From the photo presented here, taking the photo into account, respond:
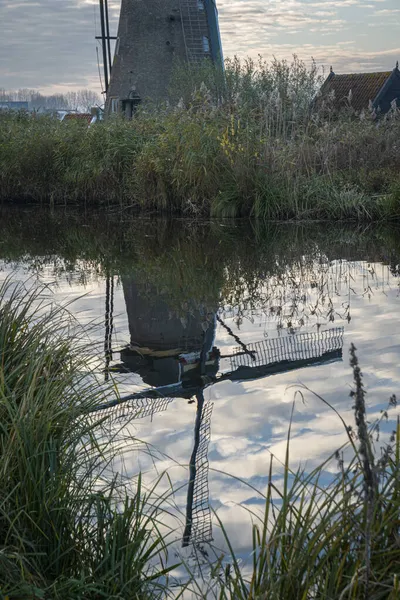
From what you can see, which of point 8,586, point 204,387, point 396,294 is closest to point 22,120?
point 396,294

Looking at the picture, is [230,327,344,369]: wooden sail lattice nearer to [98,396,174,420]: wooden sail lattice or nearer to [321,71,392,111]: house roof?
[98,396,174,420]: wooden sail lattice

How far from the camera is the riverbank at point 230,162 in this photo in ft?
47.4

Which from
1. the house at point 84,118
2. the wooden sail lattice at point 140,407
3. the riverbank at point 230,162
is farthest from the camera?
the house at point 84,118

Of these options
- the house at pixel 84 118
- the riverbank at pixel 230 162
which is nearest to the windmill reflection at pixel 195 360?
the riverbank at pixel 230 162

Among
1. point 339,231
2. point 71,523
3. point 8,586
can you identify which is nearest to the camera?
point 8,586

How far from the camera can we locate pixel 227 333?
7.09m

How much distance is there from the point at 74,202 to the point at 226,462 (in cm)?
1477

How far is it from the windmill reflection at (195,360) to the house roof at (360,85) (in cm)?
2832

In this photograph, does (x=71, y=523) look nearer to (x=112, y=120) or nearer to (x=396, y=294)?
(x=396, y=294)

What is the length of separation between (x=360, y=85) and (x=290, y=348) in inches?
1220

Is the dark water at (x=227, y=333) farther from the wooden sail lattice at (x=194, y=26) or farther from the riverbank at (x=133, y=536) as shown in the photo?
the wooden sail lattice at (x=194, y=26)

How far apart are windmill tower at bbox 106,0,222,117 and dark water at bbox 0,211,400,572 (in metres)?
16.1

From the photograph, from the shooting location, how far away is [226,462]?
4.12 meters

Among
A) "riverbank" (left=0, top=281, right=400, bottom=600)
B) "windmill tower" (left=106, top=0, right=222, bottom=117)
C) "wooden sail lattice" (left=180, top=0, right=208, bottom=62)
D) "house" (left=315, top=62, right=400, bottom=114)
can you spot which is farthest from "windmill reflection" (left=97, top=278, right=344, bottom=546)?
"house" (left=315, top=62, right=400, bottom=114)
